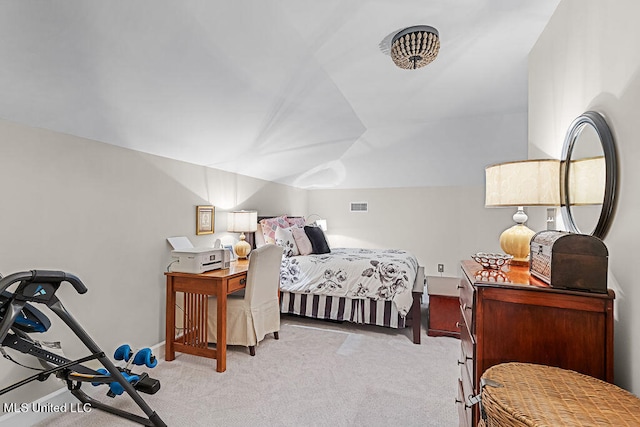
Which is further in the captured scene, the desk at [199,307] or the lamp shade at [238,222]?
the lamp shade at [238,222]

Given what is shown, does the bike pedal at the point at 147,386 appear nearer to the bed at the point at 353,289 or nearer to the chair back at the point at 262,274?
the chair back at the point at 262,274

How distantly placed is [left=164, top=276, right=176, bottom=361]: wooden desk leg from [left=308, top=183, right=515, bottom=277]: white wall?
363 centimetres

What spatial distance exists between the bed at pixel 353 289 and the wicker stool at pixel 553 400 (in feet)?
7.34

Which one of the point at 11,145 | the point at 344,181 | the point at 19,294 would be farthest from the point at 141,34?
the point at 344,181

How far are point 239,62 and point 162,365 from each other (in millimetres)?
2436

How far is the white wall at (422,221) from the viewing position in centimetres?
507

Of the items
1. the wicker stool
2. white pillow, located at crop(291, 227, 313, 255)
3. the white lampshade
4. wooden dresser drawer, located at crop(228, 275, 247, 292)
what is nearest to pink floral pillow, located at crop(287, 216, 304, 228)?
white pillow, located at crop(291, 227, 313, 255)

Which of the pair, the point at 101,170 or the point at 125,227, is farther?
the point at 125,227

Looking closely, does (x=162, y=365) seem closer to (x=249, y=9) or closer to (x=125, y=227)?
(x=125, y=227)

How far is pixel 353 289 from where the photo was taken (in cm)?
341

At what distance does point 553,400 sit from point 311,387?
1.77 meters

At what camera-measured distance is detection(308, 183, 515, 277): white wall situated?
16.6 ft

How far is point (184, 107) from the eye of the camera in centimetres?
238

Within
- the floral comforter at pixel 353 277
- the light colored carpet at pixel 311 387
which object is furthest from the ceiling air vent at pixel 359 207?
the light colored carpet at pixel 311 387
